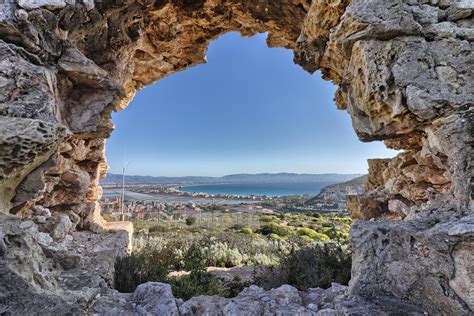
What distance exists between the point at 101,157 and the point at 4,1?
409cm

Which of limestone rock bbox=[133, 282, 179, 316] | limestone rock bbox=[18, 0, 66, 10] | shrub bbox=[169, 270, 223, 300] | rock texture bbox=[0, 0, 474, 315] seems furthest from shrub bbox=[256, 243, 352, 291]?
limestone rock bbox=[18, 0, 66, 10]

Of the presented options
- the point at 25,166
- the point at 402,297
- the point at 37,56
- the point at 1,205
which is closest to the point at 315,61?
the point at 402,297

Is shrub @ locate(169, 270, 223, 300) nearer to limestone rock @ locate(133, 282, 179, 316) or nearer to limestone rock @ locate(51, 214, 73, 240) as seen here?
limestone rock @ locate(133, 282, 179, 316)

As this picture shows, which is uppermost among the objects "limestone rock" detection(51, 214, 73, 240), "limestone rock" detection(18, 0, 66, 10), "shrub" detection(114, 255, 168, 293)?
"limestone rock" detection(18, 0, 66, 10)

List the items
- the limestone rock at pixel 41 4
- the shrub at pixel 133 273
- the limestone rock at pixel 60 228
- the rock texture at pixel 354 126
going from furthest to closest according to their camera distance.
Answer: the limestone rock at pixel 60 228, the shrub at pixel 133 273, the limestone rock at pixel 41 4, the rock texture at pixel 354 126

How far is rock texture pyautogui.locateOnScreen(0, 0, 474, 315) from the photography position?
2838mm

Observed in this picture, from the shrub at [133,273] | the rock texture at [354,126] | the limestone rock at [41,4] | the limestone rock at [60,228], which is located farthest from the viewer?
the limestone rock at [60,228]

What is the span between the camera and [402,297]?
119 inches

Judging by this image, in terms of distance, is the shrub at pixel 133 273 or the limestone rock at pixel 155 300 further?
the shrub at pixel 133 273

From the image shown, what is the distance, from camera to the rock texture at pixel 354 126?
9.31 ft

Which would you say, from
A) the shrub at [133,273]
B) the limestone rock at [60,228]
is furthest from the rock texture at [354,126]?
the shrub at [133,273]

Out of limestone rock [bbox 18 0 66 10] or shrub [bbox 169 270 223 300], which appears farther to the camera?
shrub [bbox 169 270 223 300]

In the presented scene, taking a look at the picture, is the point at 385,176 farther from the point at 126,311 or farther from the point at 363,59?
the point at 126,311

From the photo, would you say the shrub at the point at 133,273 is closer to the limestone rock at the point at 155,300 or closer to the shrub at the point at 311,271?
the limestone rock at the point at 155,300
